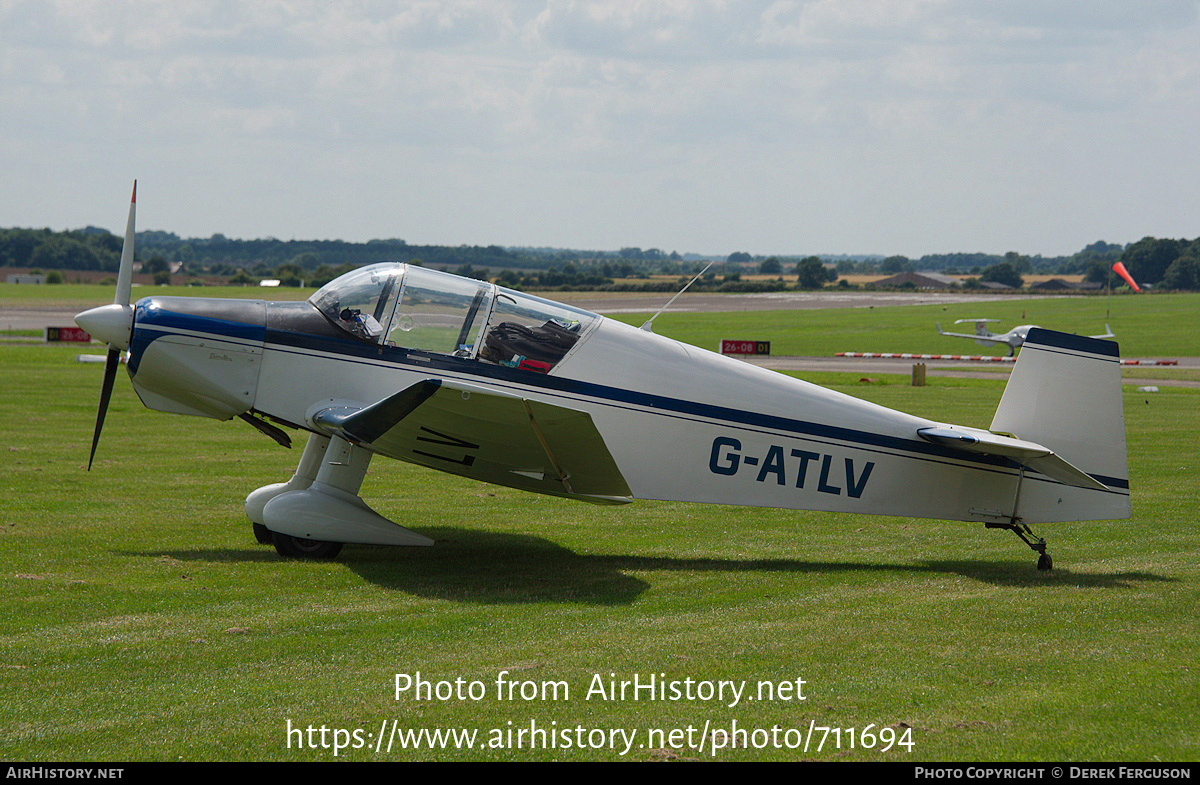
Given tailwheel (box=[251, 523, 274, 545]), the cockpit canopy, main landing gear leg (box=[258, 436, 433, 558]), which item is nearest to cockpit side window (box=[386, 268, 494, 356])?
the cockpit canopy

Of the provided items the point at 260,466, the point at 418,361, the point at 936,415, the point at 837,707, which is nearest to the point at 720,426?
the point at 418,361

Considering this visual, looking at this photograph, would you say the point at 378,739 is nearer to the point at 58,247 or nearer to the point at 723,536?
the point at 723,536

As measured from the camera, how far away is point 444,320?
8.54 meters

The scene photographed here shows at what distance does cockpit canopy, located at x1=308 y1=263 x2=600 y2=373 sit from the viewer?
27.9 feet

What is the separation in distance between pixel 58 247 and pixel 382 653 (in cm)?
16387

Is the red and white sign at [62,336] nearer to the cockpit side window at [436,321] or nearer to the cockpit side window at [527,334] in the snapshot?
the cockpit side window at [436,321]

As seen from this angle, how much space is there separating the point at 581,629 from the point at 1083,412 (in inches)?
198

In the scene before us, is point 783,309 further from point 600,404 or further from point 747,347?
point 600,404

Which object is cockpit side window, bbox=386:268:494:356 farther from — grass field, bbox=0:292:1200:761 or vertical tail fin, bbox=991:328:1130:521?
vertical tail fin, bbox=991:328:1130:521

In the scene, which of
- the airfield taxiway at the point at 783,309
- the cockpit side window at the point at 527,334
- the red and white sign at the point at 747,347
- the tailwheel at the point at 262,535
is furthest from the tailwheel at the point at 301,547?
the red and white sign at the point at 747,347

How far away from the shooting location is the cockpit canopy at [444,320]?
852 cm

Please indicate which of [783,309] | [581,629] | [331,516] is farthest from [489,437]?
[783,309]

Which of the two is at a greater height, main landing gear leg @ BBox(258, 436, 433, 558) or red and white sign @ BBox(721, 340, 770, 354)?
red and white sign @ BBox(721, 340, 770, 354)

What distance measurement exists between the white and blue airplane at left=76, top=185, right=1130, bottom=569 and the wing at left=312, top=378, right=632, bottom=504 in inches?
1.9
